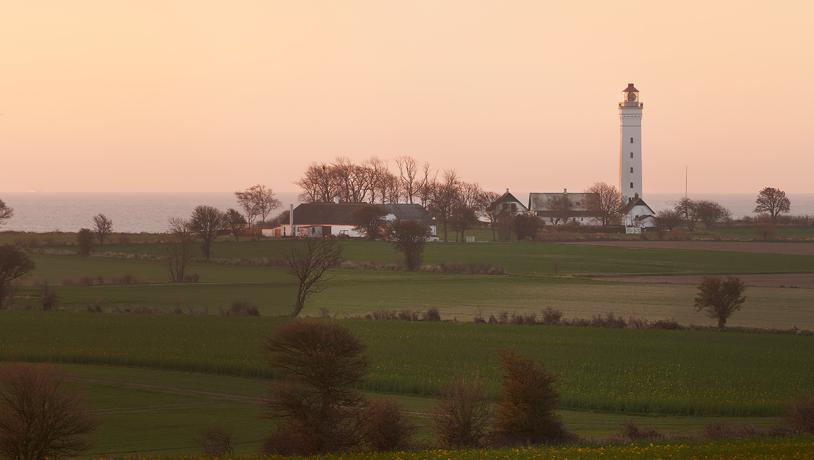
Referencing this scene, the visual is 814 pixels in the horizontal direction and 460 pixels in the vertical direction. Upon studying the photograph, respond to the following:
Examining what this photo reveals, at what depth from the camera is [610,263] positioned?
250ft

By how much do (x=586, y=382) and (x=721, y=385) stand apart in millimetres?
3549

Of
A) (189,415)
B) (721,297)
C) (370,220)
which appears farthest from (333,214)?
(189,415)

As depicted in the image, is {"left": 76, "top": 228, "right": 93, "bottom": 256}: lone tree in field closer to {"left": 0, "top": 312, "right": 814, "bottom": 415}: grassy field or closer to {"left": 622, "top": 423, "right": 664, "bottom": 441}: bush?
{"left": 0, "top": 312, "right": 814, "bottom": 415}: grassy field

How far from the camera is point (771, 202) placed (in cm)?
12938

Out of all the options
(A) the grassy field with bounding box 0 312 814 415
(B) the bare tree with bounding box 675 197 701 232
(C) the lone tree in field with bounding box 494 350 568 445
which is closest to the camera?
(C) the lone tree in field with bounding box 494 350 568 445

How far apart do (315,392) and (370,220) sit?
71.1m

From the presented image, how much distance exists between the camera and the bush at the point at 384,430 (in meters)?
23.3

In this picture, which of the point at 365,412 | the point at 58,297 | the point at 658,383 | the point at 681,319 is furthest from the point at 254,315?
the point at 365,412

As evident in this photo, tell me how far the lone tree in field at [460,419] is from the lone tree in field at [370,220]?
232 feet

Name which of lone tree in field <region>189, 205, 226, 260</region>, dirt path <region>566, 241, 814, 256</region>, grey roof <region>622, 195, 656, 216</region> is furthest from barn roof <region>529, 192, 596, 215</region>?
lone tree in field <region>189, 205, 226, 260</region>

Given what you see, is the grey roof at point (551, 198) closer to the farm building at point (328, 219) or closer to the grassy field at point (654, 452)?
A: the farm building at point (328, 219)

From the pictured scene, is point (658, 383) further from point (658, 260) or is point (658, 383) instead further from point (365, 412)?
point (658, 260)

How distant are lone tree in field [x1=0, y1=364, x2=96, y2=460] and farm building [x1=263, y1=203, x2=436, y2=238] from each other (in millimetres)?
77684

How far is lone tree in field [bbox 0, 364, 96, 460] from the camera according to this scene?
71.5ft
